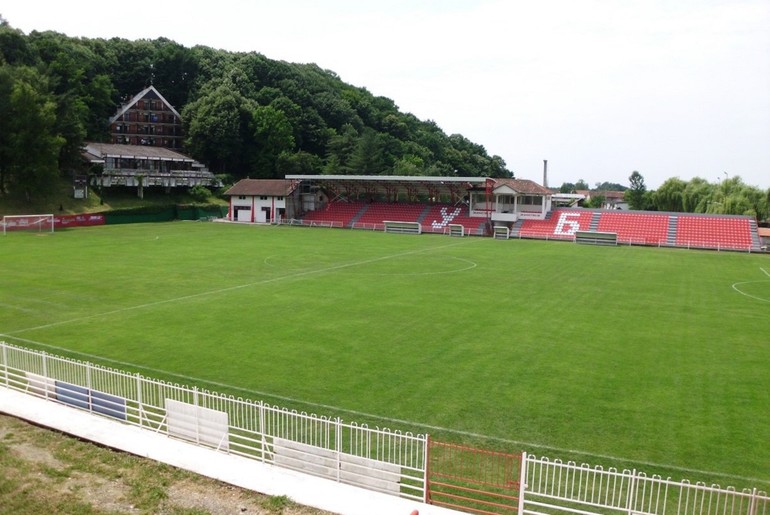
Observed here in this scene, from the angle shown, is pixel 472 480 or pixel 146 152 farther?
pixel 146 152

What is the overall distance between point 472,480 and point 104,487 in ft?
22.3

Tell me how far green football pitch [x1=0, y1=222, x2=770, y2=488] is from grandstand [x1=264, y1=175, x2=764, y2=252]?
56.9 ft

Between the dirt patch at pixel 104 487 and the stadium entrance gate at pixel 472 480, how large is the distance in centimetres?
242

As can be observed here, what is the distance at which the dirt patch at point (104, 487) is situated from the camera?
1022 centimetres

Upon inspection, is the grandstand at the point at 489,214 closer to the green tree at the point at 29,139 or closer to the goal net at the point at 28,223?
the goal net at the point at 28,223

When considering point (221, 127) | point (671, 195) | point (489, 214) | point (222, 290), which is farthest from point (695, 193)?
point (222, 290)

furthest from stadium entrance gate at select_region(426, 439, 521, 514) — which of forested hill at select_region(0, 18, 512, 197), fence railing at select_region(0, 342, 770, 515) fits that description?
forested hill at select_region(0, 18, 512, 197)

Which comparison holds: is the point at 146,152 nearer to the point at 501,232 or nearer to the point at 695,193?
the point at 501,232

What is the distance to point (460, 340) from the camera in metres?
20.8

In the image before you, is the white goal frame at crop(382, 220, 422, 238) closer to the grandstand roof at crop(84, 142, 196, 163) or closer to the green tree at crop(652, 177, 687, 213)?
the grandstand roof at crop(84, 142, 196, 163)

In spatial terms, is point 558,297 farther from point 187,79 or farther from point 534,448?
point 187,79

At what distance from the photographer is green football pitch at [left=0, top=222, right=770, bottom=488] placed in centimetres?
1384

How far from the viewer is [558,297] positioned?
94.2 ft

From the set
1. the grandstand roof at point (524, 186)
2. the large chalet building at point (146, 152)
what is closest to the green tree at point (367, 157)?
the large chalet building at point (146, 152)
